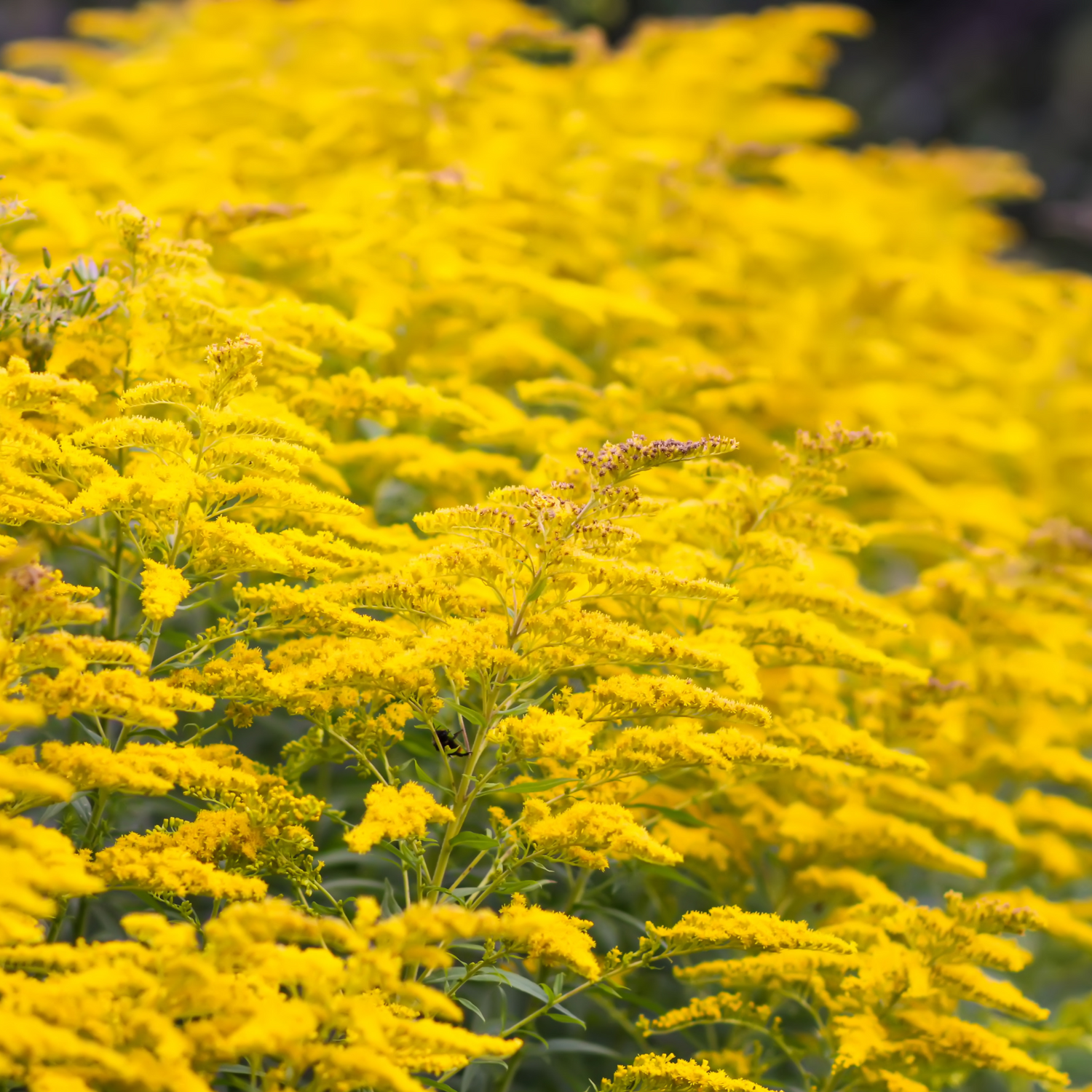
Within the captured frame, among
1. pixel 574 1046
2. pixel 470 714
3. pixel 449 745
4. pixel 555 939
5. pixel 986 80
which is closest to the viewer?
pixel 555 939

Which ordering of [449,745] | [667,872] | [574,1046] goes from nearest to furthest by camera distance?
[449,745] → [667,872] → [574,1046]

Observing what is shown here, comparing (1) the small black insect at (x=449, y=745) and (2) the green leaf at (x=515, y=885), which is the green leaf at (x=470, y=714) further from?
(2) the green leaf at (x=515, y=885)

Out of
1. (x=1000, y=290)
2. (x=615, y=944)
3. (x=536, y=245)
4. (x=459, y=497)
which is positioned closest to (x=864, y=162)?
(x=1000, y=290)

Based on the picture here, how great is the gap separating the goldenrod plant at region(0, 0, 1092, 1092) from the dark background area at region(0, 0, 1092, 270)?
19.3 ft

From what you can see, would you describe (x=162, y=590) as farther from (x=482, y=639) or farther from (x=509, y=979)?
(x=509, y=979)

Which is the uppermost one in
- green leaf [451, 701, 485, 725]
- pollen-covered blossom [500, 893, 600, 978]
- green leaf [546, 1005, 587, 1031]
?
green leaf [451, 701, 485, 725]

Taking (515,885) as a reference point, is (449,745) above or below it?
above

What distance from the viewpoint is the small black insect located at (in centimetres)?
237

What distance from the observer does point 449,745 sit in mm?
2459

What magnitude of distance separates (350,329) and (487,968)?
160 cm

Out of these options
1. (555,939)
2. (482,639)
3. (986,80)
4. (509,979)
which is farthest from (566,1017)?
(986,80)

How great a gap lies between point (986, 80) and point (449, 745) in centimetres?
1015

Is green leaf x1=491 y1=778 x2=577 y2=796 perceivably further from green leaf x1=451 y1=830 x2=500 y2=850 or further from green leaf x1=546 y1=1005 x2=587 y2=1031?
green leaf x1=546 y1=1005 x2=587 y2=1031

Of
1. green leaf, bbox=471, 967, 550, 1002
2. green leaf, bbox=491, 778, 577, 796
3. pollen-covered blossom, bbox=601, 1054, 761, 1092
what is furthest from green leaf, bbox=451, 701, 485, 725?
pollen-covered blossom, bbox=601, 1054, 761, 1092
